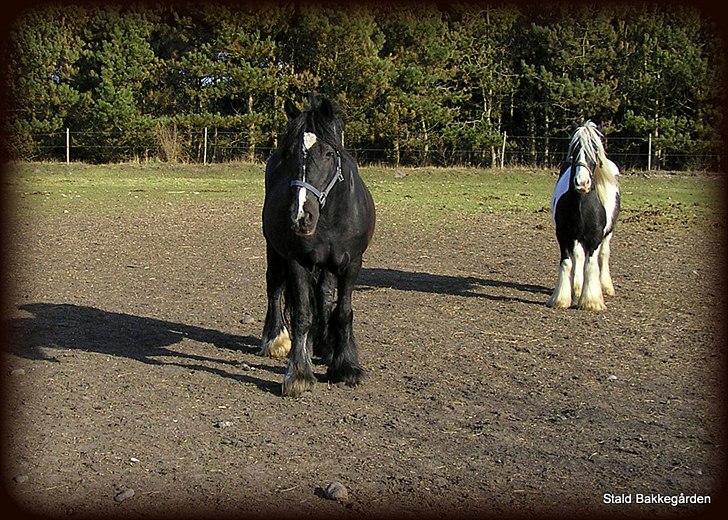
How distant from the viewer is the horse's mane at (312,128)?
18.4ft

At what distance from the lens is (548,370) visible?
251 inches

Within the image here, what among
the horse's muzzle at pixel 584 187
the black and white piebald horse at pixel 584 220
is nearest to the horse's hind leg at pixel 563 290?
the black and white piebald horse at pixel 584 220

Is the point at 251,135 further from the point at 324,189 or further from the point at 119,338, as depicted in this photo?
the point at 324,189

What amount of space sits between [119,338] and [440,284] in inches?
160

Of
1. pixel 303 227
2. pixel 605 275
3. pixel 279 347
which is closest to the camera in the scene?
pixel 303 227

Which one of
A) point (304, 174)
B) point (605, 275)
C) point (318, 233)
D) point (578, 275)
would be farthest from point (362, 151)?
point (304, 174)

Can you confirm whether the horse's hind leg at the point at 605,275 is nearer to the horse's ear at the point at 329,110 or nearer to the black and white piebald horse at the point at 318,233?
the black and white piebald horse at the point at 318,233

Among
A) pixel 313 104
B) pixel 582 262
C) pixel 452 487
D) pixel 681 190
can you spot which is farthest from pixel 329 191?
pixel 681 190

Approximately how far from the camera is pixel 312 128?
222 inches

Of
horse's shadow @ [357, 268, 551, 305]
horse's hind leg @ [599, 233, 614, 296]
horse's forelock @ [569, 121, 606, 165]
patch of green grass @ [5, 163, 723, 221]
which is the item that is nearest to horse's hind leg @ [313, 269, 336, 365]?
horse's shadow @ [357, 268, 551, 305]

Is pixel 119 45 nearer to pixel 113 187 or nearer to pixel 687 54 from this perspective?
pixel 113 187

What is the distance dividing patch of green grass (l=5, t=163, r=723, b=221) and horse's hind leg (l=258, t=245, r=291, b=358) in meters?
9.28

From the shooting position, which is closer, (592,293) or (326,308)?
(326,308)

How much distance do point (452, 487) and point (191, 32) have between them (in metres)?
28.7
